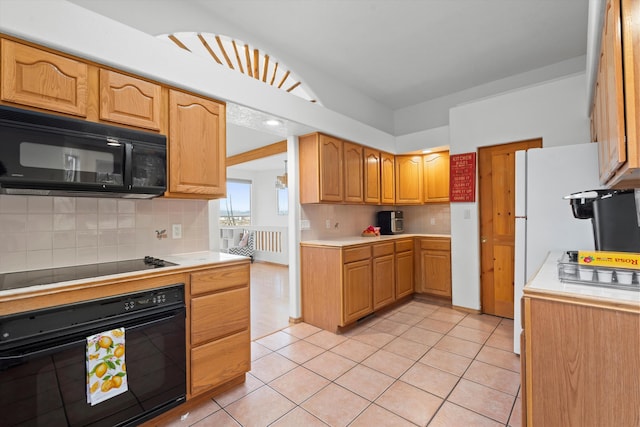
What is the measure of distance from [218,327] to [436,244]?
3.09 metres

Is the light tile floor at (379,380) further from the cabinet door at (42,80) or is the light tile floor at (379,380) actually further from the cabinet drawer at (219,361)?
the cabinet door at (42,80)

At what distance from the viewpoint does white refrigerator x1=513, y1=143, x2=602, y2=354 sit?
2.29 metres

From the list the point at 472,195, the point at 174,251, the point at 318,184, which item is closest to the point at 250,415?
the point at 174,251

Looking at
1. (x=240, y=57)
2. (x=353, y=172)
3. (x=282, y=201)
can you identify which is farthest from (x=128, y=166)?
(x=282, y=201)

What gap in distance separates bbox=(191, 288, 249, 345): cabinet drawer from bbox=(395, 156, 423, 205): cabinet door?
120 inches

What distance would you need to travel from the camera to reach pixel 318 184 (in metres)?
3.28

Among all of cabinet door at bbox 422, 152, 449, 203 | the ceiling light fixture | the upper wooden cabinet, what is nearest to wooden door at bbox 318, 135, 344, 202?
the upper wooden cabinet

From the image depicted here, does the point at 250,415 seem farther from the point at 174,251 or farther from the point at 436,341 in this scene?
the point at 436,341

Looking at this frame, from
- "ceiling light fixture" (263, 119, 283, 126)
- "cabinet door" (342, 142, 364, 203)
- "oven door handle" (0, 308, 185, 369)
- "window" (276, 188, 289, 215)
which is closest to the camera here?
"oven door handle" (0, 308, 185, 369)

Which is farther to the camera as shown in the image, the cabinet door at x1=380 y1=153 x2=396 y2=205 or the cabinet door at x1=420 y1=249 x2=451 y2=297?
the cabinet door at x1=380 y1=153 x2=396 y2=205

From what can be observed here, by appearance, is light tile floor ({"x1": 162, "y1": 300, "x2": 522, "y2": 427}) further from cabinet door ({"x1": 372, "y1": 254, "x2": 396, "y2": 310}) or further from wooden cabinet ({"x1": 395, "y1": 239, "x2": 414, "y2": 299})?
wooden cabinet ({"x1": 395, "y1": 239, "x2": 414, "y2": 299})

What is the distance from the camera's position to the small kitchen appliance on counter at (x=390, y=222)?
14.4ft

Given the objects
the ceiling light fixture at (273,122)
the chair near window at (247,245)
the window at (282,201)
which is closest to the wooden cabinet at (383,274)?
the ceiling light fixture at (273,122)

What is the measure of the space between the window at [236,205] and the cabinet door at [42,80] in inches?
257
